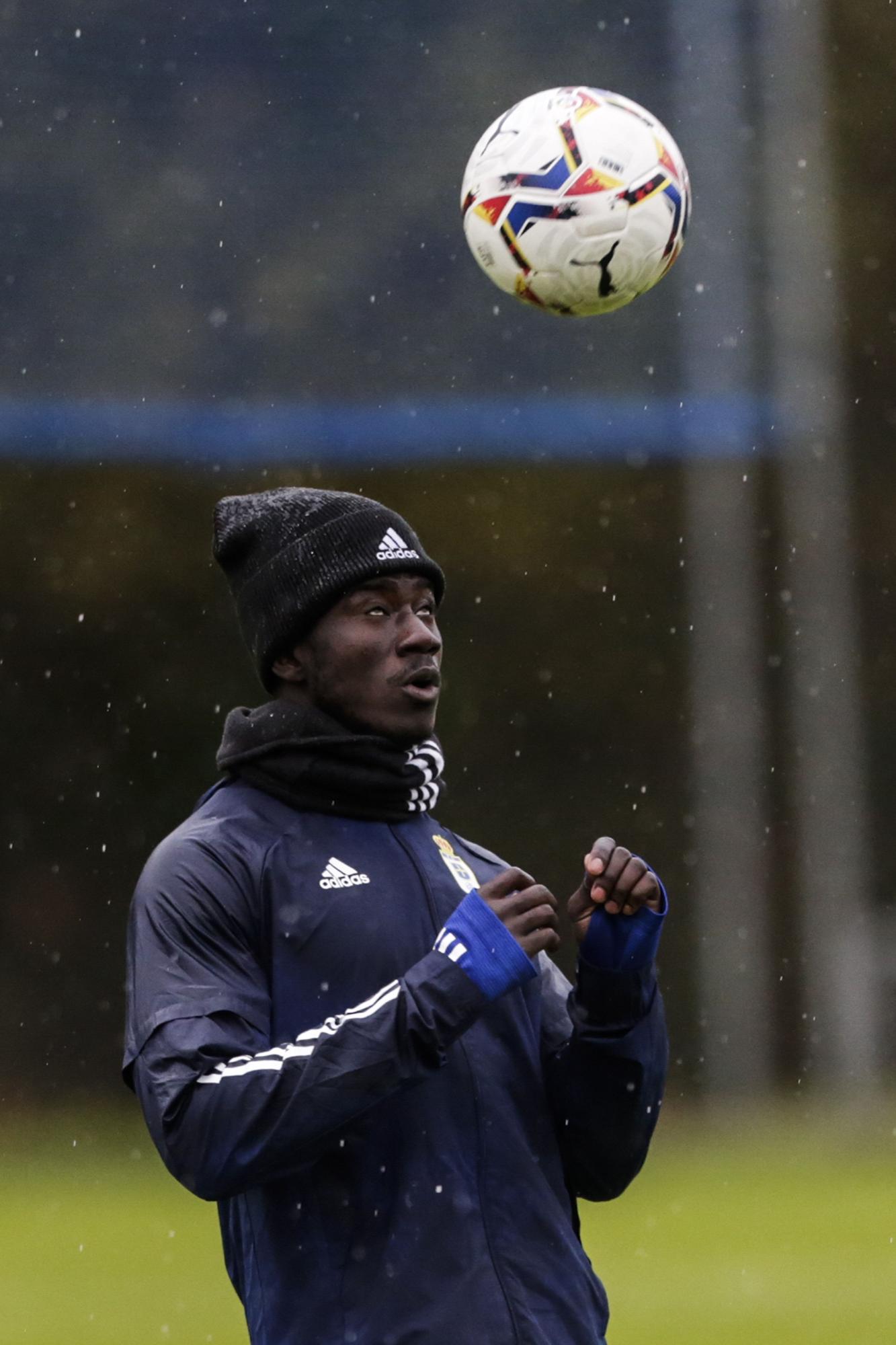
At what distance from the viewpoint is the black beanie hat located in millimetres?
3355

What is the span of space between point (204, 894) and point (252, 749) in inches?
11.4

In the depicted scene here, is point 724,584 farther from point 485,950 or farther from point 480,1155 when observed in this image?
point 485,950

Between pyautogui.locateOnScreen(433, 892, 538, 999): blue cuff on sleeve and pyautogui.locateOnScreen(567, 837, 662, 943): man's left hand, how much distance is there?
0.80ft

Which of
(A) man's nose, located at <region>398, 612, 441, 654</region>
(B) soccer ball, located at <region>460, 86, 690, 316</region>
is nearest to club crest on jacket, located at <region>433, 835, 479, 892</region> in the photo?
(A) man's nose, located at <region>398, 612, 441, 654</region>

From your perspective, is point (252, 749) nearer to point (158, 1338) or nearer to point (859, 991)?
point (158, 1338)

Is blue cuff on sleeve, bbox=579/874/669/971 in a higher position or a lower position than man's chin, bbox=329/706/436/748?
lower

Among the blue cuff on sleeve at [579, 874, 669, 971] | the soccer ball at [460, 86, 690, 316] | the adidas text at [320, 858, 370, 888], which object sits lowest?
the blue cuff on sleeve at [579, 874, 669, 971]

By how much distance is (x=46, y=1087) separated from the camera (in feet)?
41.4

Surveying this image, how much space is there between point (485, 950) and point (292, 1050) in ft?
0.94

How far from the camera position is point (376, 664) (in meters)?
3.30

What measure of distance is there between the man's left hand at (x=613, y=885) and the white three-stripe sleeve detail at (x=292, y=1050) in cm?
36

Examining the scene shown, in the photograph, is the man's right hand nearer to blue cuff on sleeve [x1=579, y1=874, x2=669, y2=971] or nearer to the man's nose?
blue cuff on sleeve [x1=579, y1=874, x2=669, y2=971]

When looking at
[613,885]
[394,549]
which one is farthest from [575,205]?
[613,885]

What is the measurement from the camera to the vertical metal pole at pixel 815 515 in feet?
43.9
